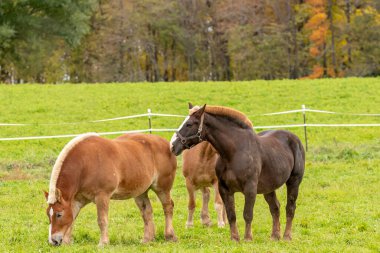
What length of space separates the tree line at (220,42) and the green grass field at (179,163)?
57.2ft

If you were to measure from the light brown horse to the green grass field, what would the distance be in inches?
13.0

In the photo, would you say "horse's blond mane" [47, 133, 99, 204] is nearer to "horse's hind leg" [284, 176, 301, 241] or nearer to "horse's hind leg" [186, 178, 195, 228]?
"horse's hind leg" [186, 178, 195, 228]

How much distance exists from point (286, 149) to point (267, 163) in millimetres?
617

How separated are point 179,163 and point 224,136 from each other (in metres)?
9.31

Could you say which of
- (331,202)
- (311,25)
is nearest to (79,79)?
(311,25)

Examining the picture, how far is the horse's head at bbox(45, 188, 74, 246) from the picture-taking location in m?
8.72

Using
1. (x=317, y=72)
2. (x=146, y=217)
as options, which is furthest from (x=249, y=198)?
(x=317, y=72)

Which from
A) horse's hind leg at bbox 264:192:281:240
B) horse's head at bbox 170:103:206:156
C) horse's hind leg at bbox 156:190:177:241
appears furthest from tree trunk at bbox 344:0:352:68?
horse's head at bbox 170:103:206:156

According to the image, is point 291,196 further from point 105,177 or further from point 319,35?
point 319,35

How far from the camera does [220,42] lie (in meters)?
60.3

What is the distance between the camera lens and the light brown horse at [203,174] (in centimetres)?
1152

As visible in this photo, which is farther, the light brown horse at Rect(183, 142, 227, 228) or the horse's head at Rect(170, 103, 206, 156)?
the light brown horse at Rect(183, 142, 227, 228)

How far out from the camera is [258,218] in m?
12.3

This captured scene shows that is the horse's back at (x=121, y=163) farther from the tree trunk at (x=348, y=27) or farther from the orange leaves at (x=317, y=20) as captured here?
the orange leaves at (x=317, y=20)
